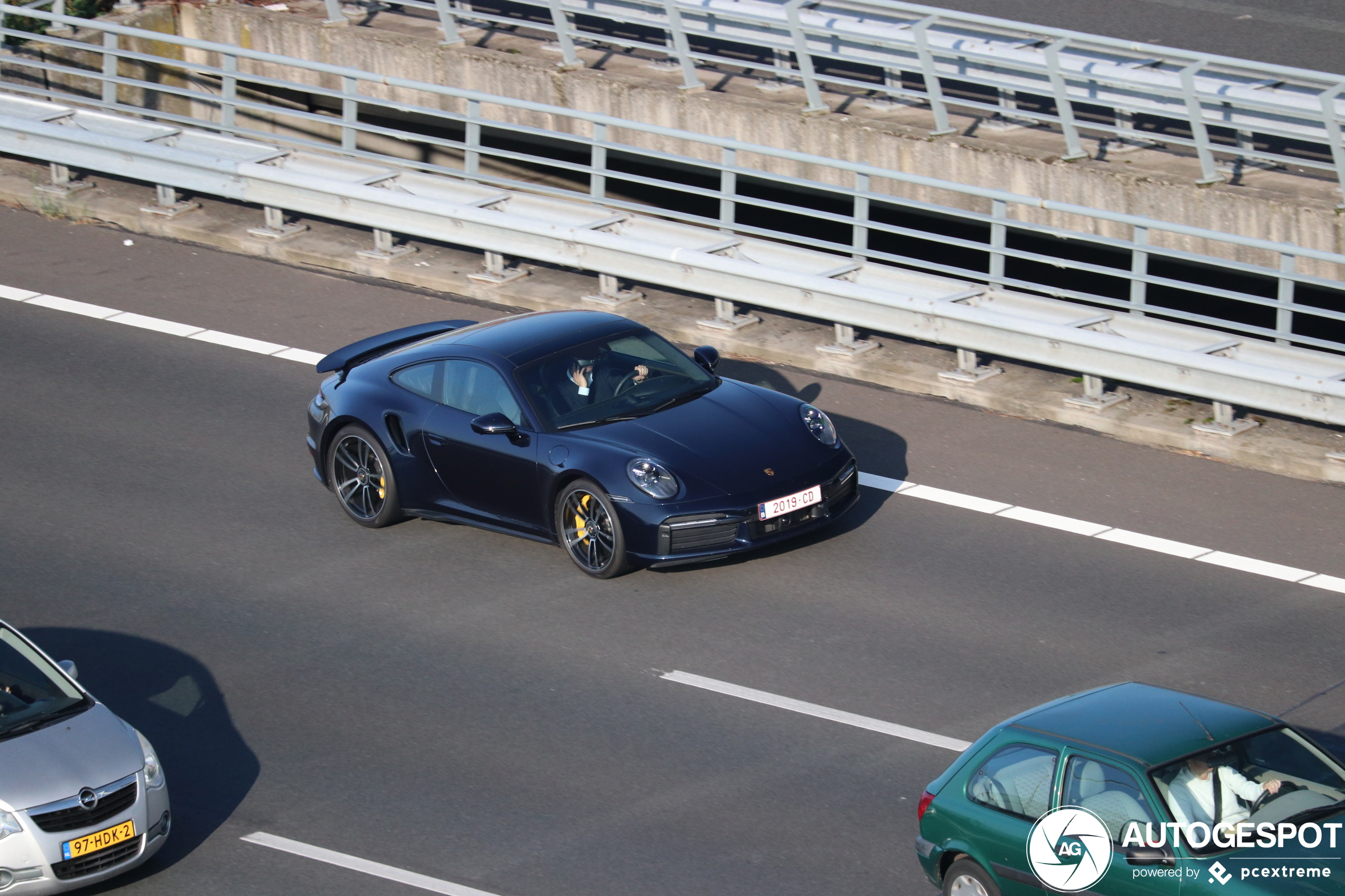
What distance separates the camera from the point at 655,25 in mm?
18281

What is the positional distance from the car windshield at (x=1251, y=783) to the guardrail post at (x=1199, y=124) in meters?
9.34

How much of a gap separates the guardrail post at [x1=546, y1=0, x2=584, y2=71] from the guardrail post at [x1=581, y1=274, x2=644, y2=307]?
16.0ft

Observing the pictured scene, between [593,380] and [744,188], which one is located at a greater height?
[593,380]

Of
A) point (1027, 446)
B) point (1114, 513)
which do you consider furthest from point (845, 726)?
point (1027, 446)

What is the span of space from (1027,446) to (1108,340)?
0.98 m

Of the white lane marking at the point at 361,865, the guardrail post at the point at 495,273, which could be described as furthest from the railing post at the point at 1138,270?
the white lane marking at the point at 361,865

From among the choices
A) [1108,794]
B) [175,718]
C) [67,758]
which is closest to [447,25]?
[175,718]

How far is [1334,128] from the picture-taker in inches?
553

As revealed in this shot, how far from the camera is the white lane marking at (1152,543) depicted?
35.6 feet

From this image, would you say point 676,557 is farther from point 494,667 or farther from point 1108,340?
point 1108,340

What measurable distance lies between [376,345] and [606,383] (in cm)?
207

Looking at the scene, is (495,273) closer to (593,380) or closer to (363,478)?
(363,478)

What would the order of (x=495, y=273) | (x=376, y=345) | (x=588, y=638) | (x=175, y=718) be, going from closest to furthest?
(x=175, y=718), (x=588, y=638), (x=376, y=345), (x=495, y=273)

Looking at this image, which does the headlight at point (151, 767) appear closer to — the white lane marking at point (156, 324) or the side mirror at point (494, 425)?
the side mirror at point (494, 425)
